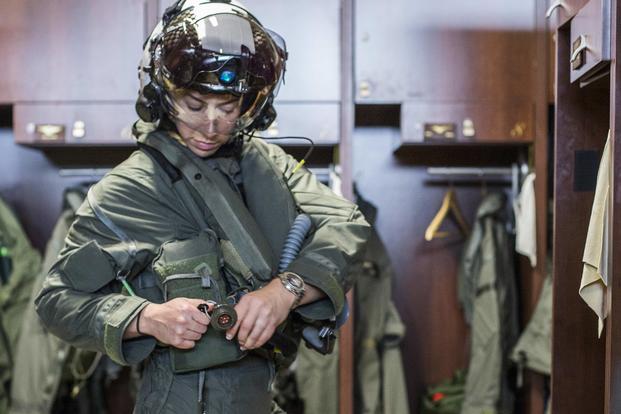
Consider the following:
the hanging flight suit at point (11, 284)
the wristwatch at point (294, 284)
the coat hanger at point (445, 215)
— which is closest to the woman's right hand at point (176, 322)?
the wristwatch at point (294, 284)

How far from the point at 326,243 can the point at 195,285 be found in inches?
10.0

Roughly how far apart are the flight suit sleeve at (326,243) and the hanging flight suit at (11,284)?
182cm


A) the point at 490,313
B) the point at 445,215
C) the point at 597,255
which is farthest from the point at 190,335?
the point at 445,215

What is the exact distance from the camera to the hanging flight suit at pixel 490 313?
323 centimetres

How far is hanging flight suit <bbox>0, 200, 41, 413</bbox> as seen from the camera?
A: 3.25m

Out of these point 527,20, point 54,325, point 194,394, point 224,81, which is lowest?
point 194,394

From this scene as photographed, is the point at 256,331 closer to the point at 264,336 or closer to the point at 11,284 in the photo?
the point at 264,336

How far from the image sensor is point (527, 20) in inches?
126

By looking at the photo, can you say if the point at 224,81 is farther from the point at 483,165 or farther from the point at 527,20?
the point at 483,165

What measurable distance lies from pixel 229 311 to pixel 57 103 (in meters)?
1.95

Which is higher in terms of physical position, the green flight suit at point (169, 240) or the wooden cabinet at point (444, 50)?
the wooden cabinet at point (444, 50)

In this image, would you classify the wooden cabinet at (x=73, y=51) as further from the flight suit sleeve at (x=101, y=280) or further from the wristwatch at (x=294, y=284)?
the wristwatch at (x=294, y=284)

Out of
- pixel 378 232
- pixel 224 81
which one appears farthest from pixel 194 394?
pixel 378 232

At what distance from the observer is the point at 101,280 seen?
155cm
